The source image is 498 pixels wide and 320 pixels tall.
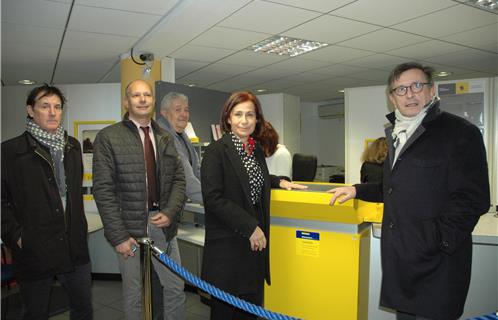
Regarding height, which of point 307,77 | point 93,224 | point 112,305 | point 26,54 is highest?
point 307,77

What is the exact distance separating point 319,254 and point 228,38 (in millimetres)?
2319

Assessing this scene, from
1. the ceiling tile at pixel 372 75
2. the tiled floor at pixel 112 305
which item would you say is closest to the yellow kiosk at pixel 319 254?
the tiled floor at pixel 112 305

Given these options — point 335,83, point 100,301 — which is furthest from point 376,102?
point 100,301

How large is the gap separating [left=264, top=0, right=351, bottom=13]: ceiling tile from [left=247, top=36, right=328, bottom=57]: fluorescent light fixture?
83 centimetres

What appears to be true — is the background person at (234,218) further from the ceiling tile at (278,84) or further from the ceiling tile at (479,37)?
the ceiling tile at (278,84)

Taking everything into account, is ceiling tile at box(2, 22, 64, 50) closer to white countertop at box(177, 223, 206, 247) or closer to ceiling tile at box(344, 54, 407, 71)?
white countertop at box(177, 223, 206, 247)

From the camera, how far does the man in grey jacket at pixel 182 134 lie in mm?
2357

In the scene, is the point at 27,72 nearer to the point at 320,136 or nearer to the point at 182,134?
the point at 182,134

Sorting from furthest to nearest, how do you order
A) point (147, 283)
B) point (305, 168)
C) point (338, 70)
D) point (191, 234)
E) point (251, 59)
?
point (305, 168) < point (338, 70) < point (251, 59) < point (191, 234) < point (147, 283)

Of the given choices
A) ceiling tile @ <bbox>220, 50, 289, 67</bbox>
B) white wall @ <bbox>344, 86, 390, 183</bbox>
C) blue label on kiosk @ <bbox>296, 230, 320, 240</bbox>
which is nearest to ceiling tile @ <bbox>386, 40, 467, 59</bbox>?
white wall @ <bbox>344, 86, 390, 183</bbox>

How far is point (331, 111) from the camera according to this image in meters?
8.45

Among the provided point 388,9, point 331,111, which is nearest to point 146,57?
point 388,9

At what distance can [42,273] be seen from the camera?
1812 millimetres

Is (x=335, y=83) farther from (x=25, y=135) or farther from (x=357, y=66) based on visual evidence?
(x=25, y=135)
